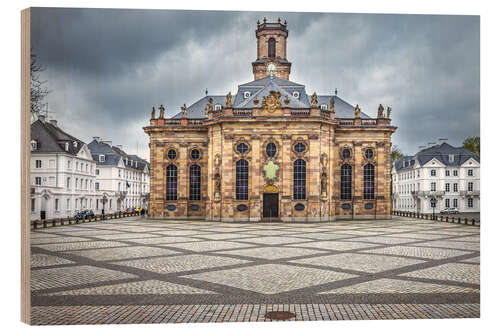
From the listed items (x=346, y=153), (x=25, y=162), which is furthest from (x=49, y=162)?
(x=346, y=153)

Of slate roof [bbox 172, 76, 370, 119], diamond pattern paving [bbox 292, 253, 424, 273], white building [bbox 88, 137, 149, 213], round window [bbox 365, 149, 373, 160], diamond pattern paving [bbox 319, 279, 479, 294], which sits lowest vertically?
diamond pattern paving [bbox 292, 253, 424, 273]

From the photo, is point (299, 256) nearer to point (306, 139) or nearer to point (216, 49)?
point (216, 49)

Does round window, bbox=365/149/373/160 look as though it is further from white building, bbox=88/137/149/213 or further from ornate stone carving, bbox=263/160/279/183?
white building, bbox=88/137/149/213

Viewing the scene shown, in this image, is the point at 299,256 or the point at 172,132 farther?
the point at 172,132

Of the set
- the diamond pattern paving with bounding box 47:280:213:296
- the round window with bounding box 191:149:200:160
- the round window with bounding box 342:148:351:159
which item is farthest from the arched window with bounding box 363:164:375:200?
the diamond pattern paving with bounding box 47:280:213:296

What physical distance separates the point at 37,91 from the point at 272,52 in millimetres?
58949

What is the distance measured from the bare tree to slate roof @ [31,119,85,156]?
29 cm

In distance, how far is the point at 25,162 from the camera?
1142 cm

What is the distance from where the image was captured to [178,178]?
5538 cm

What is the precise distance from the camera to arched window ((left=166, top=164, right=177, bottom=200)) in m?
55.5
